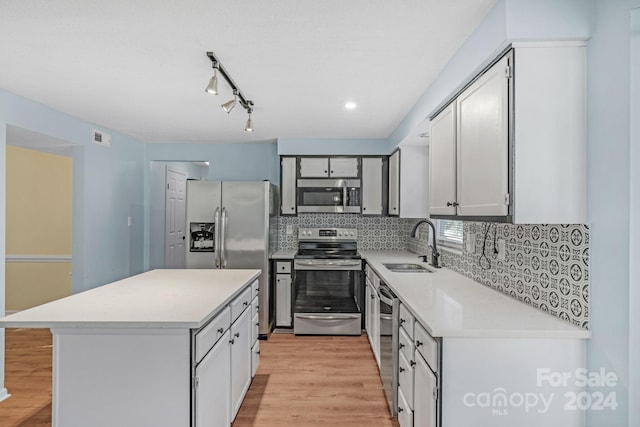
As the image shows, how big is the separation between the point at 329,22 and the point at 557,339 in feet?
5.78

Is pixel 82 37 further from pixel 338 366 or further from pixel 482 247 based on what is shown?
pixel 338 366

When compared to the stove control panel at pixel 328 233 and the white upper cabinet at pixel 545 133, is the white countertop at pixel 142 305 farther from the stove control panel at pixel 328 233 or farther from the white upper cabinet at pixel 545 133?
the stove control panel at pixel 328 233

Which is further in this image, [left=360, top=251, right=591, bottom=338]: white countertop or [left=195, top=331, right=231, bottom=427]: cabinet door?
[left=195, top=331, right=231, bottom=427]: cabinet door

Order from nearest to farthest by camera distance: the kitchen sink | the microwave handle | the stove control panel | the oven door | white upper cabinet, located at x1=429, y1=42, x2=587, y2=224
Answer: white upper cabinet, located at x1=429, y1=42, x2=587, y2=224 → the kitchen sink → the oven door → the microwave handle → the stove control panel

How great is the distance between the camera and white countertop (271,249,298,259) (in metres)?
4.26

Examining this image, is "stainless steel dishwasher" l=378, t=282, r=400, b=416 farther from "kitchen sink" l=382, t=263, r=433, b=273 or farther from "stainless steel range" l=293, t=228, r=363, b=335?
"stainless steel range" l=293, t=228, r=363, b=335

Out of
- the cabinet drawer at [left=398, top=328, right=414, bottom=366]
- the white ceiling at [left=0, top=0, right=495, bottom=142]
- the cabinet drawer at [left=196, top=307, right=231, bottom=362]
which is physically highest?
the white ceiling at [left=0, top=0, right=495, bottom=142]

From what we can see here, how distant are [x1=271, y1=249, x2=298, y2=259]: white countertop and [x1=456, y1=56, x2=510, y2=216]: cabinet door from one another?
255 cm

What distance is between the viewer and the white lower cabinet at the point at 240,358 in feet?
7.55

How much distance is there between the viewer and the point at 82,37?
1.96 metres

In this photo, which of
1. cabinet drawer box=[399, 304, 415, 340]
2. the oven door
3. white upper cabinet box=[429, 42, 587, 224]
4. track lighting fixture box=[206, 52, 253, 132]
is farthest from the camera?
the oven door

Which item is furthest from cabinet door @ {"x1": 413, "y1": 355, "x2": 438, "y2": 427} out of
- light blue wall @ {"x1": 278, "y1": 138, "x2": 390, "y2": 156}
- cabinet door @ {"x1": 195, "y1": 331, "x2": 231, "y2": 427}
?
light blue wall @ {"x1": 278, "y1": 138, "x2": 390, "y2": 156}

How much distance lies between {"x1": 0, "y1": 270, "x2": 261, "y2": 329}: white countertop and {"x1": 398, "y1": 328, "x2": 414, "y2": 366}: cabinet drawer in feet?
3.41

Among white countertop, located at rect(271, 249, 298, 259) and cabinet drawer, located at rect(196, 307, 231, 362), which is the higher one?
white countertop, located at rect(271, 249, 298, 259)
